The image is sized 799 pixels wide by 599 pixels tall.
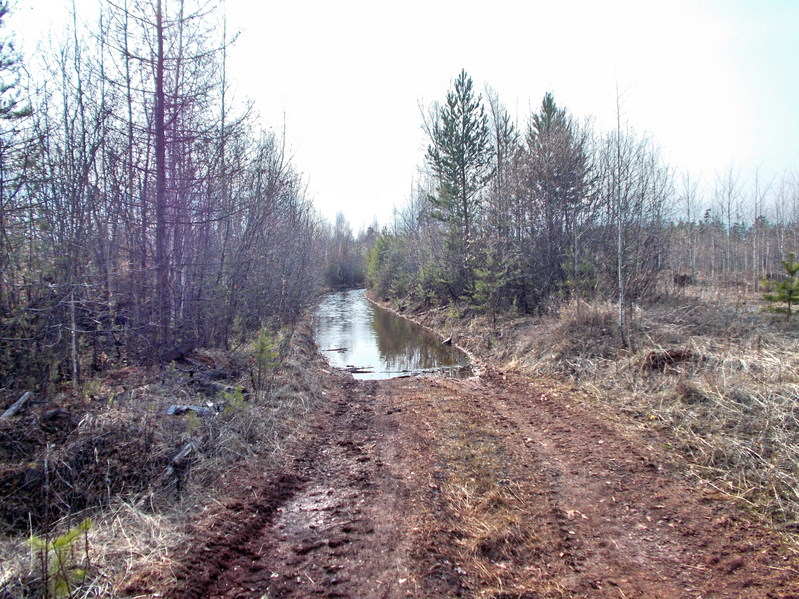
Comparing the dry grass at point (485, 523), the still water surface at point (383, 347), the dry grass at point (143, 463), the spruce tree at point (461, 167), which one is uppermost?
the spruce tree at point (461, 167)

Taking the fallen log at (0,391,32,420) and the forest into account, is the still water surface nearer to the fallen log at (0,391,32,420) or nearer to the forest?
the forest

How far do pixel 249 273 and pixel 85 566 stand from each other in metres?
8.54

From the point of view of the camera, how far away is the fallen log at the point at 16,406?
4246 mm

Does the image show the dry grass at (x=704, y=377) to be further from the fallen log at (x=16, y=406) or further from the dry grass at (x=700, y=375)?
the fallen log at (x=16, y=406)

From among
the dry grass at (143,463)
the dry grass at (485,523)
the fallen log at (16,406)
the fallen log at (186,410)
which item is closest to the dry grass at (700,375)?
the dry grass at (485,523)

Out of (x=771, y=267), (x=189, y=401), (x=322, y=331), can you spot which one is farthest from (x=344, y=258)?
(x=189, y=401)

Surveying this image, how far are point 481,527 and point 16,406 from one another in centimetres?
462

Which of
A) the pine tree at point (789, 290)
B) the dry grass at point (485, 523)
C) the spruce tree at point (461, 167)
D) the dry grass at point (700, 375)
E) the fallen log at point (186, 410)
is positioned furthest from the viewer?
the spruce tree at point (461, 167)

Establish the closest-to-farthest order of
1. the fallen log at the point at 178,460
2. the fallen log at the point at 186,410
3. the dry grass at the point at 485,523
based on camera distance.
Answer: the dry grass at the point at 485,523 < the fallen log at the point at 178,460 < the fallen log at the point at 186,410

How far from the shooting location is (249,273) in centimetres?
1079

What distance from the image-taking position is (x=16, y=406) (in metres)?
4.43

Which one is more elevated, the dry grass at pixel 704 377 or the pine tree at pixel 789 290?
the pine tree at pixel 789 290

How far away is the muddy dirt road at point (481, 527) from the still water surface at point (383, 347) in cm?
676

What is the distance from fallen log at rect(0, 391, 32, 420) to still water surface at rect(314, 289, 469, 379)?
8189 millimetres
